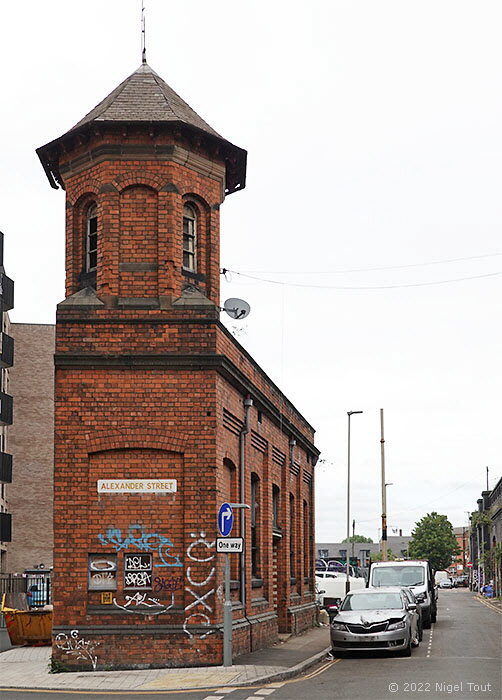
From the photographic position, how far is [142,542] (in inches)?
760

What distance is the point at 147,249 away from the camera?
2097 centimetres

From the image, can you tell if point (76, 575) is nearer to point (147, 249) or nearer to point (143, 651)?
point (143, 651)

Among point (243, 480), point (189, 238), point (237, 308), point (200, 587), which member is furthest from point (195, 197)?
point (200, 587)

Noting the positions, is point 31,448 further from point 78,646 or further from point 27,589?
point 78,646

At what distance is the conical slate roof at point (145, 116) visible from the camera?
2116 cm

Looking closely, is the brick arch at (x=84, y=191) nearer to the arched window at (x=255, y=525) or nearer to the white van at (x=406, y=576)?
the arched window at (x=255, y=525)

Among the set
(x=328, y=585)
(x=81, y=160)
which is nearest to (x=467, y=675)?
(x=81, y=160)

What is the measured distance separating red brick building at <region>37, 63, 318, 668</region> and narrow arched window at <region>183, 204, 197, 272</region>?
0.04 m

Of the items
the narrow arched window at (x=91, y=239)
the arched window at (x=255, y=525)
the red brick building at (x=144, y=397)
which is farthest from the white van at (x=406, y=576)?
the narrow arched window at (x=91, y=239)

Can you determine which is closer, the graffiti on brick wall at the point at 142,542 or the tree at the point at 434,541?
the graffiti on brick wall at the point at 142,542

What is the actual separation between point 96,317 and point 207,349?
7.34 feet

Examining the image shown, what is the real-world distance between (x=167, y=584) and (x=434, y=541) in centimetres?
10495

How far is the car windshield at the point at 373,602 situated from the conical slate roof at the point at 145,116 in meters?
9.96

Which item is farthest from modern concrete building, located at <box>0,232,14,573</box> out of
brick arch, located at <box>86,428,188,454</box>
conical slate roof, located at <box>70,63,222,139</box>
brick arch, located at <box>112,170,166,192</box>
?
brick arch, located at <box>86,428,188,454</box>
